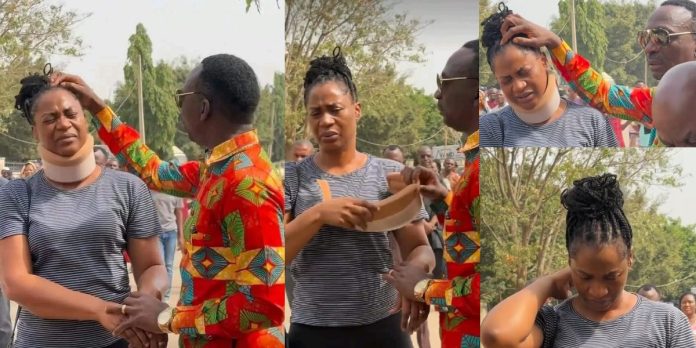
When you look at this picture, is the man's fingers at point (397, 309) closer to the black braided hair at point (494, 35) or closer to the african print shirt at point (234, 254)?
the african print shirt at point (234, 254)

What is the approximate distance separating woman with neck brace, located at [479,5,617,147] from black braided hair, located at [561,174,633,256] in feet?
0.58

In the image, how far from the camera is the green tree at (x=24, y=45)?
12.7 feet

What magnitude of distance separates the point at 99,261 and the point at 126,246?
0.40 feet

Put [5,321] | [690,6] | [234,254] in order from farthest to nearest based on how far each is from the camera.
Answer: [5,321] < [234,254] < [690,6]

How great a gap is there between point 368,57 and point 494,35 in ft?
1.72

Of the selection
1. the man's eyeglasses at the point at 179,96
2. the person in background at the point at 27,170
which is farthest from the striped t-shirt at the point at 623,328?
the person in background at the point at 27,170

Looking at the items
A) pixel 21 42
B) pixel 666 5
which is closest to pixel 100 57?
pixel 21 42

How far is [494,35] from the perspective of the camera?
348 centimetres

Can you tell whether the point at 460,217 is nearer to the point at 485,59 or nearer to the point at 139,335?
the point at 485,59

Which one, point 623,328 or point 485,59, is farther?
point 485,59

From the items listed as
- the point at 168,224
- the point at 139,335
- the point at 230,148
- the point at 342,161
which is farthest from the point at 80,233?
the point at 342,161

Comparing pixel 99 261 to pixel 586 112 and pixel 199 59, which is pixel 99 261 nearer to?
pixel 199 59

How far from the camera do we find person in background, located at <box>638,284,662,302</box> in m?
3.34

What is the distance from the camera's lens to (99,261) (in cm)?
369
